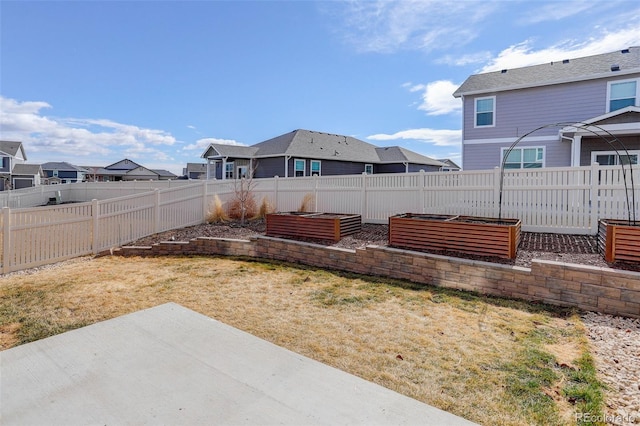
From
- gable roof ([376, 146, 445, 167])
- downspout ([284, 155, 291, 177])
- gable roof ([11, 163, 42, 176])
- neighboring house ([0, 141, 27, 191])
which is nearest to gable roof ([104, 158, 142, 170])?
gable roof ([11, 163, 42, 176])

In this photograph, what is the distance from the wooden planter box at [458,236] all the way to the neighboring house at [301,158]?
1413 cm

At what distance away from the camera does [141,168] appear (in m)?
53.9

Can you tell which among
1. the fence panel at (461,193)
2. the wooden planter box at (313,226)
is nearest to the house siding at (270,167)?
the wooden planter box at (313,226)

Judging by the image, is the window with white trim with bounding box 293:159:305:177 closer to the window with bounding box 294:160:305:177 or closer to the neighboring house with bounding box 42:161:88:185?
the window with bounding box 294:160:305:177

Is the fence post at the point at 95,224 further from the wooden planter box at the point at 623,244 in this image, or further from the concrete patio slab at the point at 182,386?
the wooden planter box at the point at 623,244

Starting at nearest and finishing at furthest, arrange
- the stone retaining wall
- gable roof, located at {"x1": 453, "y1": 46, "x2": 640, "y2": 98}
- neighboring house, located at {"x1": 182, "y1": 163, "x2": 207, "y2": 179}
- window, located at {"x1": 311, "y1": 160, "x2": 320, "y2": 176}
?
1. the stone retaining wall
2. gable roof, located at {"x1": 453, "y1": 46, "x2": 640, "y2": 98}
3. window, located at {"x1": 311, "y1": 160, "x2": 320, "y2": 176}
4. neighboring house, located at {"x1": 182, "y1": 163, "x2": 207, "y2": 179}

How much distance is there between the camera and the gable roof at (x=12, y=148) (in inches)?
1492

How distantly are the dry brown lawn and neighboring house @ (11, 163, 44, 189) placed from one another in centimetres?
4561

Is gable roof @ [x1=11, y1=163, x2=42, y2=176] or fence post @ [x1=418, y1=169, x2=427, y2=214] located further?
gable roof @ [x1=11, y1=163, x2=42, y2=176]

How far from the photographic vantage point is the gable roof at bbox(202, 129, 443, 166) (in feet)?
66.8

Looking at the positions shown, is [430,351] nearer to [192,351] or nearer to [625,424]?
[625,424]

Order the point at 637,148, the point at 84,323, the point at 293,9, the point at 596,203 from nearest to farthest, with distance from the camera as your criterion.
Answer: the point at 84,323, the point at 596,203, the point at 293,9, the point at 637,148

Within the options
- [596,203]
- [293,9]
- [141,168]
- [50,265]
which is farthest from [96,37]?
[141,168]

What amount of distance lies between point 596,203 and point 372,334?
224 inches
